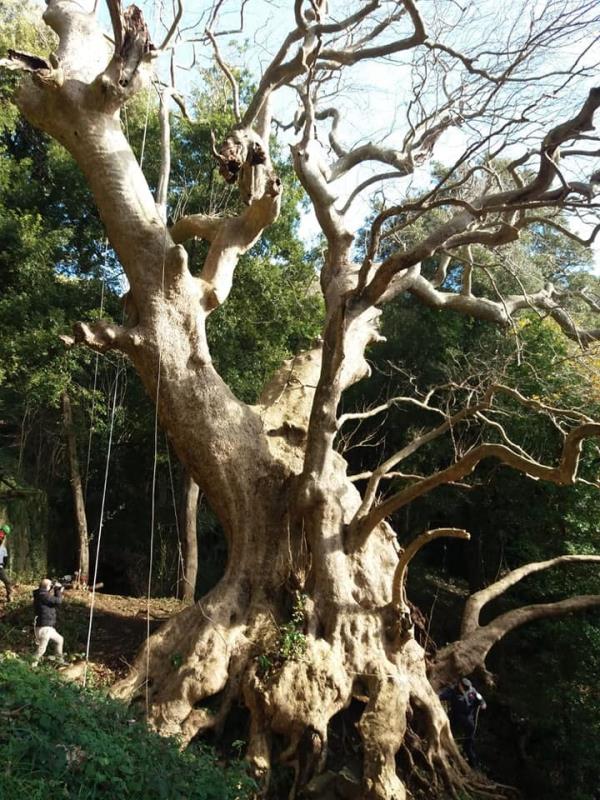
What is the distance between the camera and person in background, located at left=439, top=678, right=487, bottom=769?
6.84 meters

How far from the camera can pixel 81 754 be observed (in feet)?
10.1

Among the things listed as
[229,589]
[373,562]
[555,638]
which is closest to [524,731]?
[555,638]

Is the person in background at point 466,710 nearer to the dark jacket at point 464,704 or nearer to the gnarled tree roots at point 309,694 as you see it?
the dark jacket at point 464,704

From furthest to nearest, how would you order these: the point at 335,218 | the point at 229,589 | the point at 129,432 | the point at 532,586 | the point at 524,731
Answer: the point at 129,432, the point at 532,586, the point at 524,731, the point at 335,218, the point at 229,589

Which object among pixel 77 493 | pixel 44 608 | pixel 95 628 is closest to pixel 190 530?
pixel 77 493

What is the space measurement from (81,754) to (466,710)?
4.90 meters

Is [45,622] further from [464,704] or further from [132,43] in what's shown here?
[132,43]

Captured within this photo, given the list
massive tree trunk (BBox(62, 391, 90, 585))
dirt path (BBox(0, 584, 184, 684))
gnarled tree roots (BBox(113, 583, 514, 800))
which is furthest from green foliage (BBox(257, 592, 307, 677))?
massive tree trunk (BBox(62, 391, 90, 585))

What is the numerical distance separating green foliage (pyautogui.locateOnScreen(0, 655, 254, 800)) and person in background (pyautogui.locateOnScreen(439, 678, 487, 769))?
3.60m

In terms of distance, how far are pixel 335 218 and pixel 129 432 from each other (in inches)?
265

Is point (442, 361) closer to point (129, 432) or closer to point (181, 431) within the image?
point (129, 432)

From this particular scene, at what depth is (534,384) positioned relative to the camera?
10.0 metres

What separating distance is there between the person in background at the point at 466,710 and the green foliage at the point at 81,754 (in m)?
3.60

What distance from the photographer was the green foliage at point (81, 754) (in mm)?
2801
